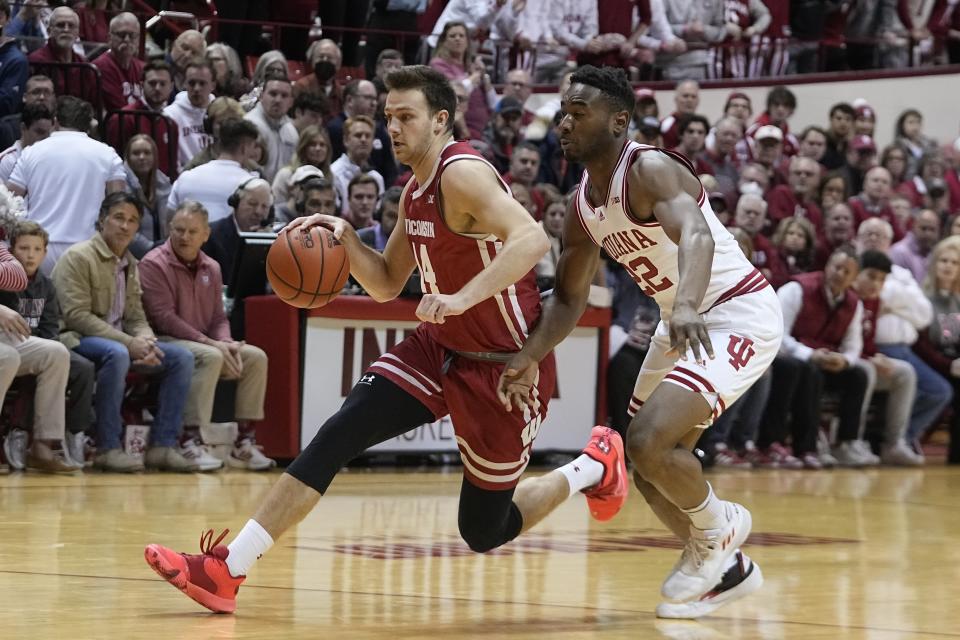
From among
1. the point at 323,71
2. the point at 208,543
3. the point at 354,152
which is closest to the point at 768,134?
the point at 323,71

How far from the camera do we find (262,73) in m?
13.1

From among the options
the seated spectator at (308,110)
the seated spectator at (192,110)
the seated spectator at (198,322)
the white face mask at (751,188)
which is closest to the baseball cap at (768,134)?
the white face mask at (751,188)

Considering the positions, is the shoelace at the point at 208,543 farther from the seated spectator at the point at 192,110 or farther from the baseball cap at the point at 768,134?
the baseball cap at the point at 768,134

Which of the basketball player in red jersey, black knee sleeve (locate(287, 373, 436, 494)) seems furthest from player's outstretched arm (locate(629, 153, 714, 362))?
black knee sleeve (locate(287, 373, 436, 494))

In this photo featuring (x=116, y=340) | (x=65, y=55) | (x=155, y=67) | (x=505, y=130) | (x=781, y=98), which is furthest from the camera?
(x=781, y=98)

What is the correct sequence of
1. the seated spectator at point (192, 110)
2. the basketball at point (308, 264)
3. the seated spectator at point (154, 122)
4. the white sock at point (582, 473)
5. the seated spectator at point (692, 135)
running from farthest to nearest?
the seated spectator at point (692, 135)
the seated spectator at point (192, 110)
the seated spectator at point (154, 122)
the white sock at point (582, 473)
the basketball at point (308, 264)

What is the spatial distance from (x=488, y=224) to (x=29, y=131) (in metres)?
6.69

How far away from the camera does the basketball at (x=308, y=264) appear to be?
5367mm

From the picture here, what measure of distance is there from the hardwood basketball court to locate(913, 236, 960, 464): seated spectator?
3.67 metres

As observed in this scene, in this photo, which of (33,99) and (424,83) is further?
(33,99)

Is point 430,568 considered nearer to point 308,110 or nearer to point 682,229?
point 682,229

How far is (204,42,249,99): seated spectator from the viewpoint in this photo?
12.9 meters

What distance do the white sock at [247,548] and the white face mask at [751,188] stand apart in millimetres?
9371

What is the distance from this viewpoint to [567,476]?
5.95 m
